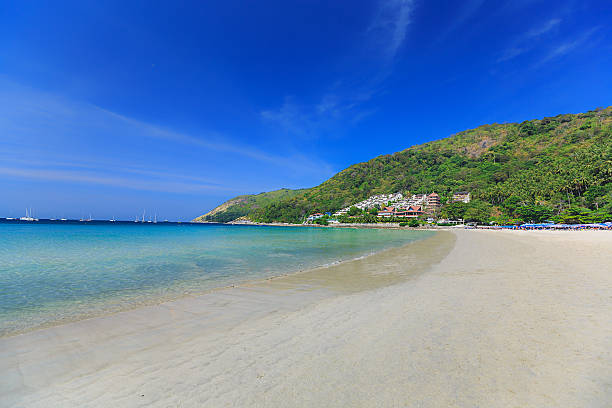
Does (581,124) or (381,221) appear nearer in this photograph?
(381,221)

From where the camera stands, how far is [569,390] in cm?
273

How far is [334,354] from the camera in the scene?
3.78 meters

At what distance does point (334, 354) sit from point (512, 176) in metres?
143

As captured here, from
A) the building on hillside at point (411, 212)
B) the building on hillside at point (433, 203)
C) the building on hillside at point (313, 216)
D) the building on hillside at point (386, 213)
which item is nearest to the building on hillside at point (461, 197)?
the building on hillside at point (433, 203)

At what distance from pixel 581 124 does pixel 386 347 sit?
20600cm

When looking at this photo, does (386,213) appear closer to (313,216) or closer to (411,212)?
(411,212)

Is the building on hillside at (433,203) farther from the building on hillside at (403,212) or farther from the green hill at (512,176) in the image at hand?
the green hill at (512,176)

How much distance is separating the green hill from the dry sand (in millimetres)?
75032

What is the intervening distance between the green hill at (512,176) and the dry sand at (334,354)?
75.0m

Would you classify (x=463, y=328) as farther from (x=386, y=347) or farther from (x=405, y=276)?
(x=405, y=276)

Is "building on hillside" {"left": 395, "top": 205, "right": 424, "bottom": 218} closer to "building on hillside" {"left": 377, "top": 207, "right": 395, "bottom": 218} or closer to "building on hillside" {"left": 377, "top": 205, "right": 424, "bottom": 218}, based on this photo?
"building on hillside" {"left": 377, "top": 205, "right": 424, "bottom": 218}

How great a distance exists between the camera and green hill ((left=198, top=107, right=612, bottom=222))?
7281 cm

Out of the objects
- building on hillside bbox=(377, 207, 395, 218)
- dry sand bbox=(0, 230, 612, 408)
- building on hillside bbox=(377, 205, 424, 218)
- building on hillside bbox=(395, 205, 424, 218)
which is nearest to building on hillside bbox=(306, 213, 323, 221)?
building on hillside bbox=(377, 207, 395, 218)

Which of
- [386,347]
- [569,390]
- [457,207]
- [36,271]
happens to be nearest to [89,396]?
[386,347]
